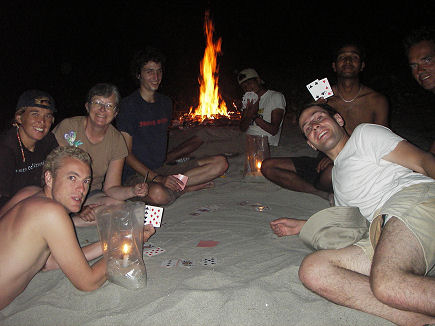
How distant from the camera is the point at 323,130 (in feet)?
8.11

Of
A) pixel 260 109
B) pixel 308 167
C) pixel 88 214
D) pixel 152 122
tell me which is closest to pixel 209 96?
pixel 260 109

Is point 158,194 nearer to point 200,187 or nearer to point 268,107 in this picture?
point 200,187

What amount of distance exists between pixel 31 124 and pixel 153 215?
133 cm

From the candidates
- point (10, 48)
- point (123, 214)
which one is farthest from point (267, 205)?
point (10, 48)

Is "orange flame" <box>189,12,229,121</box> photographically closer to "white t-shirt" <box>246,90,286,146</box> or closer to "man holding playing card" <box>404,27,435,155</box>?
"white t-shirt" <box>246,90,286,146</box>

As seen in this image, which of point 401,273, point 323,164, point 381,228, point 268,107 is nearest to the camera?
point 401,273

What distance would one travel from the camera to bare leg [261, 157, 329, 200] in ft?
12.7

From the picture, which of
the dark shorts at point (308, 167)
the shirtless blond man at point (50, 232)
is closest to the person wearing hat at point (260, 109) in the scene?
the dark shorts at point (308, 167)

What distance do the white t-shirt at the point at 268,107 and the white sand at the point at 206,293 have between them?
202cm

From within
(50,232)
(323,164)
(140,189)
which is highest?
(323,164)

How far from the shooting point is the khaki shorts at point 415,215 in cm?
175

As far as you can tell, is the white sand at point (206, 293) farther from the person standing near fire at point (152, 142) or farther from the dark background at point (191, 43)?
the dark background at point (191, 43)

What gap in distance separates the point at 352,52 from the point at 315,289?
115 inches

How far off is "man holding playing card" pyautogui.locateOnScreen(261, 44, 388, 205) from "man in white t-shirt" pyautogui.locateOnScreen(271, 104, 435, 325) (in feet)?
4.39
